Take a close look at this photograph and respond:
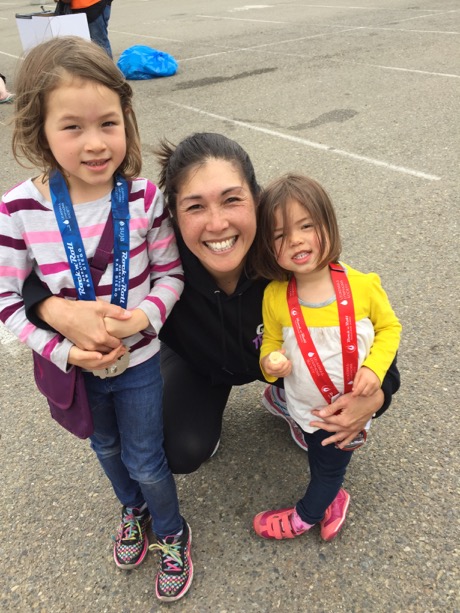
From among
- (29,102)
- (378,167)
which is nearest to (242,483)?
(29,102)

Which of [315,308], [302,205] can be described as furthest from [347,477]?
[302,205]

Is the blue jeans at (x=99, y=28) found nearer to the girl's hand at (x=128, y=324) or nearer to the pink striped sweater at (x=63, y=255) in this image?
the pink striped sweater at (x=63, y=255)

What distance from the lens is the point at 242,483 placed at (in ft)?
7.30

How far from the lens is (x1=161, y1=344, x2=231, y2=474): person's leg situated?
6.48 feet

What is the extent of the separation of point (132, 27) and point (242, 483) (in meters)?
14.1

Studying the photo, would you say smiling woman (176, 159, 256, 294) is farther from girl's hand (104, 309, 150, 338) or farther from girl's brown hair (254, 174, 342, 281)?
girl's hand (104, 309, 150, 338)

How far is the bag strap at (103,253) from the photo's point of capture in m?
1.56

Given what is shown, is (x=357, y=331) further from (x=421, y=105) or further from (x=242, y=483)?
(x=421, y=105)

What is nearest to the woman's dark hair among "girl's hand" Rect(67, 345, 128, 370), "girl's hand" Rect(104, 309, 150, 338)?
"girl's hand" Rect(104, 309, 150, 338)

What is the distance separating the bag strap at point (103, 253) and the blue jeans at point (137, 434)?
0.33 m

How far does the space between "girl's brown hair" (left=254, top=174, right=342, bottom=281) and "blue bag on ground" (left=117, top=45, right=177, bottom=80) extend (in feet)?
24.0

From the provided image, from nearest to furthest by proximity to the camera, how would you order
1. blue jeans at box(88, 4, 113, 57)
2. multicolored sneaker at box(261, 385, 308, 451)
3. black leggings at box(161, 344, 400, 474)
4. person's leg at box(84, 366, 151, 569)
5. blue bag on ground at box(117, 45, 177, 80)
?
person's leg at box(84, 366, 151, 569), black leggings at box(161, 344, 400, 474), multicolored sneaker at box(261, 385, 308, 451), blue jeans at box(88, 4, 113, 57), blue bag on ground at box(117, 45, 177, 80)

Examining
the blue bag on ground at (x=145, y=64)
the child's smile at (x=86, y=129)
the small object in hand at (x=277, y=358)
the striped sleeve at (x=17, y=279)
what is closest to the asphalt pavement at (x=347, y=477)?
the small object in hand at (x=277, y=358)

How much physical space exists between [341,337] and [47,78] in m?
1.05
